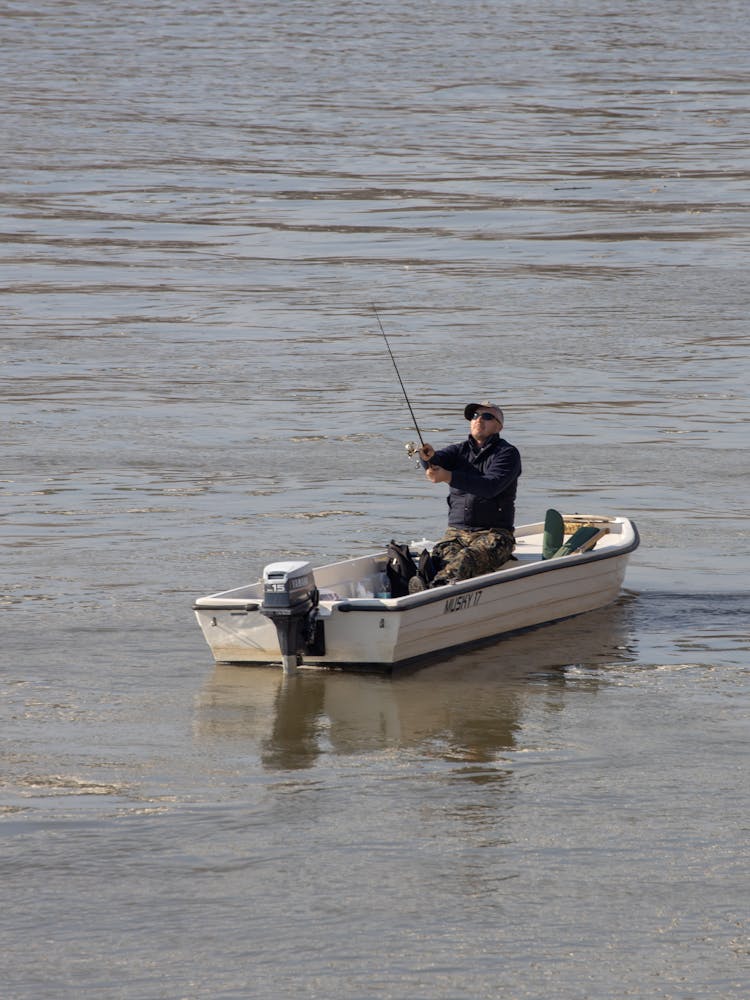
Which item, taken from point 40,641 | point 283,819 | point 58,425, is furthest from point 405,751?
point 58,425

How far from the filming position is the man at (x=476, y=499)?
11.7 meters

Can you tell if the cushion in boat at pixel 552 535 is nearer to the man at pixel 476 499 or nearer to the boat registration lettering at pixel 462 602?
the man at pixel 476 499

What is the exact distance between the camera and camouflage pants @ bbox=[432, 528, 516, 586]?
1164 cm

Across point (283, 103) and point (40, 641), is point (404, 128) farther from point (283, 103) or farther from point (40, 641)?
point (40, 641)

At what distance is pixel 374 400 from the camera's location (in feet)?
63.4

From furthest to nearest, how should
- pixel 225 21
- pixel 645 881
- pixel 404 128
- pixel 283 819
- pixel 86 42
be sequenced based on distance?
pixel 225 21
pixel 86 42
pixel 404 128
pixel 283 819
pixel 645 881

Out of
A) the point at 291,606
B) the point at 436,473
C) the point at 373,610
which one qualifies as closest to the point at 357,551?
the point at 436,473

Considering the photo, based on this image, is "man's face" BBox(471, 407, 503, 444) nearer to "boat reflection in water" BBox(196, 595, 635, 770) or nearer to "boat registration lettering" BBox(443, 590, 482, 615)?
"boat registration lettering" BBox(443, 590, 482, 615)

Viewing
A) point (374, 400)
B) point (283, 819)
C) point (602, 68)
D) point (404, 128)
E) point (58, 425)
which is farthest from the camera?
point (602, 68)

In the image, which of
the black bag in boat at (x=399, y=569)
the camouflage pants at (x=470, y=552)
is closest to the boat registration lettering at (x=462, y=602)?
the camouflage pants at (x=470, y=552)

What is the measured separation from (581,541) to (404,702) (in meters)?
2.66

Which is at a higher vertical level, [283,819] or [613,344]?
[613,344]

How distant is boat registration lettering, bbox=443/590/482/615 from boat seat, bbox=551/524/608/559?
1342 millimetres

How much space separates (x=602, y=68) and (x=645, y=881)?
159ft
